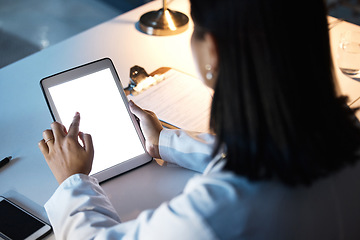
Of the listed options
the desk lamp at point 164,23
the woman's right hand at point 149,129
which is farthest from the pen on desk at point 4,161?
the desk lamp at point 164,23

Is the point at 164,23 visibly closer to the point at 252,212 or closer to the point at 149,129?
the point at 149,129

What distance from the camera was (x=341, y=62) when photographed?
113 centimetres

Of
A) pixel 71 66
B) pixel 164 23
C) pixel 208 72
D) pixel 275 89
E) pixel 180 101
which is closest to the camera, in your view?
pixel 275 89

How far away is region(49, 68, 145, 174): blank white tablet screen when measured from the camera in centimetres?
84

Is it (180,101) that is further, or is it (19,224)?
(180,101)

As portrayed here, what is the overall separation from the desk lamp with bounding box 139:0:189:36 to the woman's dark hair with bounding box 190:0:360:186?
88cm

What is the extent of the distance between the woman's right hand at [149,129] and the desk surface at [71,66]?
0.12ft

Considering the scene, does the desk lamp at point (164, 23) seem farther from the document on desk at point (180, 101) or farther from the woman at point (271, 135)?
the woman at point (271, 135)

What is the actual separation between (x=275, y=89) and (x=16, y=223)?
0.58 m

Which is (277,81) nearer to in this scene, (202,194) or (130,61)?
(202,194)

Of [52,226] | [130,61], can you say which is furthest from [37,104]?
[52,226]

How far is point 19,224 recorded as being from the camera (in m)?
0.73

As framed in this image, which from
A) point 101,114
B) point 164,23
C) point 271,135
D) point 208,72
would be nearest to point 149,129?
point 101,114

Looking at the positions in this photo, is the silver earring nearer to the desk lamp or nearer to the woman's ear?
the woman's ear
